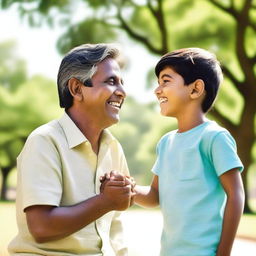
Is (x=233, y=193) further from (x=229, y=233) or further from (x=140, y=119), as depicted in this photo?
(x=140, y=119)

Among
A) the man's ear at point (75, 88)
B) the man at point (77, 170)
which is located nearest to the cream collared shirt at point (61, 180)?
the man at point (77, 170)

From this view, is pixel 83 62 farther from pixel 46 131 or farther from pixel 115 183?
pixel 115 183

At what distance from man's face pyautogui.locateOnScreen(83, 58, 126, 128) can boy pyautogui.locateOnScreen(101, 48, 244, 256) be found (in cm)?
24

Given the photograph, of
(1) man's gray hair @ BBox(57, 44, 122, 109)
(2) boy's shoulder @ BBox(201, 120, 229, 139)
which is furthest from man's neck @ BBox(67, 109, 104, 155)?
(2) boy's shoulder @ BBox(201, 120, 229, 139)

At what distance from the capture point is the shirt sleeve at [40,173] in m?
2.65

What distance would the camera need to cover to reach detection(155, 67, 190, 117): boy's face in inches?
122

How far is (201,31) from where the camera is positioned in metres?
19.7

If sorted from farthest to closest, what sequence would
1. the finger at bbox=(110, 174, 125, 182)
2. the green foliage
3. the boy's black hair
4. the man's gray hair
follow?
the green foliage → the boy's black hair → the man's gray hair → the finger at bbox=(110, 174, 125, 182)

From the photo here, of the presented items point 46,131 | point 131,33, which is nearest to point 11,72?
point 131,33

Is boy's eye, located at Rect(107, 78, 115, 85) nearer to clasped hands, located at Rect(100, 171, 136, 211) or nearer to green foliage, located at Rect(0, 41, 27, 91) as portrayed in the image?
clasped hands, located at Rect(100, 171, 136, 211)

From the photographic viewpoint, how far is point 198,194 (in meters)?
2.92

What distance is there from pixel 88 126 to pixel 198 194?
0.67 metres

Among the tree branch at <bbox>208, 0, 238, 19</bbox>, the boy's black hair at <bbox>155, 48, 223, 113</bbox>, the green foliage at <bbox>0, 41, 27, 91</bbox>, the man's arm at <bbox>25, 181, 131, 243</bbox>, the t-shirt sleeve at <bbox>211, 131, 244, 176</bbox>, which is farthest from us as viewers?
the green foliage at <bbox>0, 41, 27, 91</bbox>

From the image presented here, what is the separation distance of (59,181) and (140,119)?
54695mm
